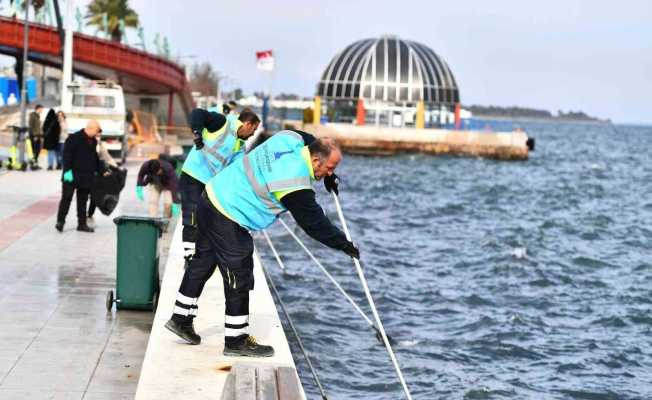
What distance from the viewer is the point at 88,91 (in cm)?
3691

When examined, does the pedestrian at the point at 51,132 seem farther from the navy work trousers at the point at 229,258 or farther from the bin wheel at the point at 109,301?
the navy work trousers at the point at 229,258

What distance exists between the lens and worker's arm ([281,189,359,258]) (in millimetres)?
8195

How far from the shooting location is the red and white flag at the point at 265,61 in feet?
284

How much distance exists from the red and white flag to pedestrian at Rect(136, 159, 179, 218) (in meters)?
67.8

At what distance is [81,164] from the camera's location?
16594 mm

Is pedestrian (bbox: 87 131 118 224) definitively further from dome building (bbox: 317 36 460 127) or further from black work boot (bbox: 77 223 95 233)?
dome building (bbox: 317 36 460 127)

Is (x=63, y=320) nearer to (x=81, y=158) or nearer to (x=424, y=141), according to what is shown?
(x=81, y=158)

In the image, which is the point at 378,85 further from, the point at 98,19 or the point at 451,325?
the point at 451,325

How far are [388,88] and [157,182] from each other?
75101mm

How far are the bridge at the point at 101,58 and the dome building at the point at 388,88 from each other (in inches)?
688

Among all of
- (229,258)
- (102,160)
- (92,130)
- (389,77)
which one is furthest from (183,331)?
(389,77)

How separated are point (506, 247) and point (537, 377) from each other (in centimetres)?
1420

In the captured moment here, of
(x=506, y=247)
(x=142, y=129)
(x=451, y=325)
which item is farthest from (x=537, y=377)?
(x=142, y=129)

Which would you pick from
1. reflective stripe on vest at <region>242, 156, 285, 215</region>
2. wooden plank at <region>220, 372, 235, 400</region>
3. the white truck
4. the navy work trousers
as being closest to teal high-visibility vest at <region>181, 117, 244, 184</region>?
the navy work trousers
